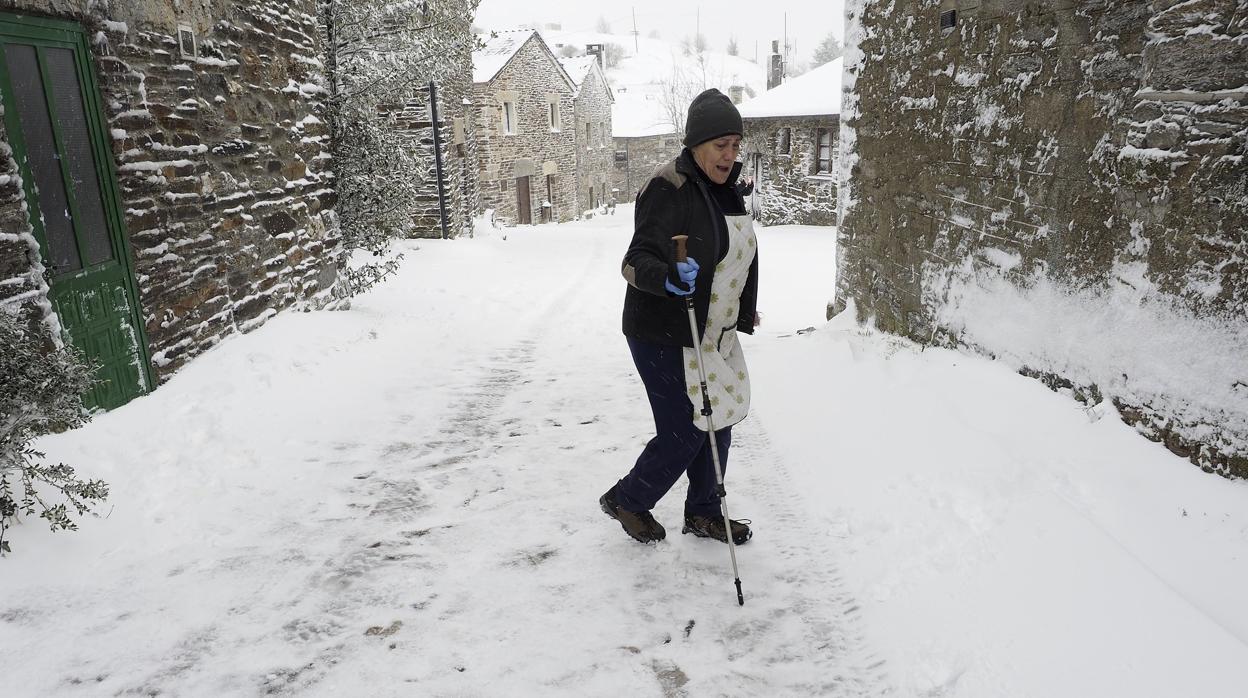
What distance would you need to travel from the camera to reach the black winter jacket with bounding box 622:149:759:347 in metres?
3.08

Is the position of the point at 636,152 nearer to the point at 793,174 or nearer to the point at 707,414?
the point at 793,174

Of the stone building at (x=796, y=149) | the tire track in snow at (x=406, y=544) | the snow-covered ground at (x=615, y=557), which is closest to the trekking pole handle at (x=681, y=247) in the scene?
the snow-covered ground at (x=615, y=557)

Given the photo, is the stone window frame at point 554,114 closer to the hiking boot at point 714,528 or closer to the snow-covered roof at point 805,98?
the snow-covered roof at point 805,98

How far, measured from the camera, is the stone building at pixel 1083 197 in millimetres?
2908

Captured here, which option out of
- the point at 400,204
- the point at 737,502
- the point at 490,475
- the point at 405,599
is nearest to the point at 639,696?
the point at 405,599

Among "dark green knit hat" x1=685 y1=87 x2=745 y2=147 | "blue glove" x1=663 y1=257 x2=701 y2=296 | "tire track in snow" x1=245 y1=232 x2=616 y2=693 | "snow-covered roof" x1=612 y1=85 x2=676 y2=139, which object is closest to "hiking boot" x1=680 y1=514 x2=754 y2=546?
"tire track in snow" x1=245 y1=232 x2=616 y2=693

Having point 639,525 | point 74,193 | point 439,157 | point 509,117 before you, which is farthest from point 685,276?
point 509,117

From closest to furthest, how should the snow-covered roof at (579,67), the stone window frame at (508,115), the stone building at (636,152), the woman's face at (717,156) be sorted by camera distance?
1. the woman's face at (717,156)
2. the stone window frame at (508,115)
3. the snow-covered roof at (579,67)
4. the stone building at (636,152)

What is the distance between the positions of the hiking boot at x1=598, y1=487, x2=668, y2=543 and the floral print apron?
0.58 meters

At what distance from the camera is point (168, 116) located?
5.18m

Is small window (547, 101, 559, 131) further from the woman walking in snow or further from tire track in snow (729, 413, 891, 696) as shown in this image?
the woman walking in snow

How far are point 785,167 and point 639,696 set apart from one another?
21.5 meters

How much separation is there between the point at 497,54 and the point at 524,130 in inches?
112

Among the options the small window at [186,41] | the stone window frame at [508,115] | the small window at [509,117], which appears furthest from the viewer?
the small window at [509,117]
